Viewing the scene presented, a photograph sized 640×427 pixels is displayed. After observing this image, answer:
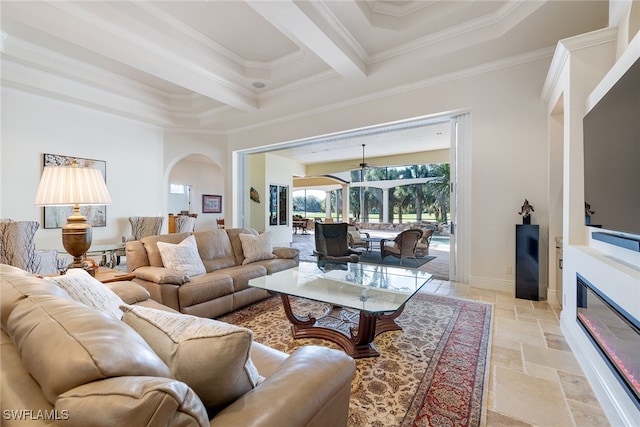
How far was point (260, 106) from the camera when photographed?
5.53m

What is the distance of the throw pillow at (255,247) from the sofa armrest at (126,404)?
130 inches

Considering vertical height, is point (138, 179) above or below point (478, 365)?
above

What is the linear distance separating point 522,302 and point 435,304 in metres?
1.07

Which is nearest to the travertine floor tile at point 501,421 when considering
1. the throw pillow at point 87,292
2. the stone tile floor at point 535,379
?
the stone tile floor at point 535,379

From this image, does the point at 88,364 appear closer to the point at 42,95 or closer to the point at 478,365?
the point at 478,365

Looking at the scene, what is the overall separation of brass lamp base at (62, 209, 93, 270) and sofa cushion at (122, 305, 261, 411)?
6.22 feet

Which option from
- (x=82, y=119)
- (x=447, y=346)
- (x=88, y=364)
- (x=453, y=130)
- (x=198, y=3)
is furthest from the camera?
(x=82, y=119)

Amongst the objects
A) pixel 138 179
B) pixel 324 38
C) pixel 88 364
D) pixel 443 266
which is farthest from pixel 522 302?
pixel 138 179

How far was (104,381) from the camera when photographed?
613 mm

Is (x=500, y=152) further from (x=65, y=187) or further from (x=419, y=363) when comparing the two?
(x=65, y=187)

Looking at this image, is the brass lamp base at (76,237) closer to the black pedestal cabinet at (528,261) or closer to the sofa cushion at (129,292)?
the sofa cushion at (129,292)

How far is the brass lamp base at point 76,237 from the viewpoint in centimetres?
228

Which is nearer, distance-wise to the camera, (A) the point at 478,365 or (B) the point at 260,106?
(A) the point at 478,365

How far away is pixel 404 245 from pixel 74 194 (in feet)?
16.5
